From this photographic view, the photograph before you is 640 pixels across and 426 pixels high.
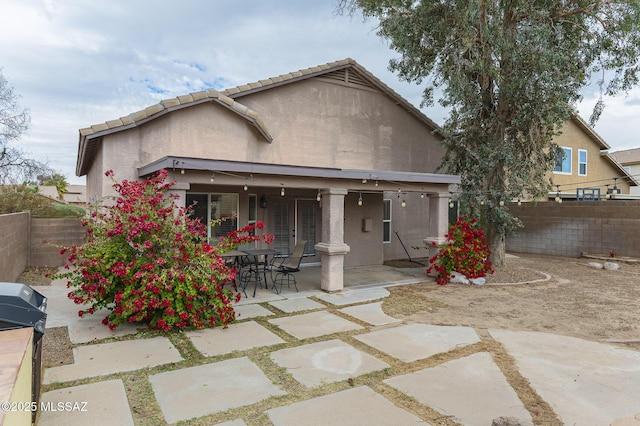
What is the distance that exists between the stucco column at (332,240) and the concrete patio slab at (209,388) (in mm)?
4005

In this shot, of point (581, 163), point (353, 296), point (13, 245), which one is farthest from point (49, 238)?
point (581, 163)

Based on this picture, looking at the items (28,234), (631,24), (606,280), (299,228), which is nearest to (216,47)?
(299,228)

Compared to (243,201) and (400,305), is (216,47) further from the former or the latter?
(400,305)

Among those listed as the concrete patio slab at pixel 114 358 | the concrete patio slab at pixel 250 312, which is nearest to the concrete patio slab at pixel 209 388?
the concrete patio slab at pixel 114 358

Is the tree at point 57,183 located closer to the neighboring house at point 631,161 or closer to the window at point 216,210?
the window at point 216,210

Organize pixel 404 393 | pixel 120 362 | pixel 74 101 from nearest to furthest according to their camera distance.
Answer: pixel 404 393 → pixel 120 362 → pixel 74 101

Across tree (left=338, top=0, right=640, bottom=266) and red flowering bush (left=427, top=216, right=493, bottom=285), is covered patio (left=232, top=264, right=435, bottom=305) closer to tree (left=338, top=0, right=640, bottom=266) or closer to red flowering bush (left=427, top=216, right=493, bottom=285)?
red flowering bush (left=427, top=216, right=493, bottom=285)

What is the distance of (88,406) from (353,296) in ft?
17.7

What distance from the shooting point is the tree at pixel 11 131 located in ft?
57.2

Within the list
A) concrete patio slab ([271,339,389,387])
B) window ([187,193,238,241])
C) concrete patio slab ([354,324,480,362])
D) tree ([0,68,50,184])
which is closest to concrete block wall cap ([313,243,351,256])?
concrete patio slab ([354,324,480,362])

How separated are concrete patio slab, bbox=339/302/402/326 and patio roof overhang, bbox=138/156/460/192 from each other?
2.75 m

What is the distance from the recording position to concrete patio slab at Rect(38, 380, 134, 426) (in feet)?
10.6

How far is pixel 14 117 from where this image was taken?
17.6m

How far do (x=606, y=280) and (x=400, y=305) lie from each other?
22.5 ft
